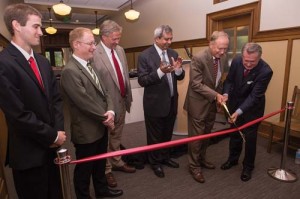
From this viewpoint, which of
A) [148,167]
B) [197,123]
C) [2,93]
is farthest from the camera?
[148,167]

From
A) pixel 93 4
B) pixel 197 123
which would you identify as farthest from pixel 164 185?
pixel 93 4

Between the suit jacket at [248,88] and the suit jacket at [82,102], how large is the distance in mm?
1415

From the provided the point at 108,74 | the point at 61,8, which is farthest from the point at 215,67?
the point at 61,8

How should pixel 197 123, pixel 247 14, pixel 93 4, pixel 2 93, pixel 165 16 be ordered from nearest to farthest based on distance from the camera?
pixel 2 93, pixel 197 123, pixel 247 14, pixel 165 16, pixel 93 4

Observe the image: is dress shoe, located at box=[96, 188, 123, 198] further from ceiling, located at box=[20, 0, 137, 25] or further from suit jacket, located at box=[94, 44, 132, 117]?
ceiling, located at box=[20, 0, 137, 25]

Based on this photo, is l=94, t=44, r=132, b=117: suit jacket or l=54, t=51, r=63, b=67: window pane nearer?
l=94, t=44, r=132, b=117: suit jacket

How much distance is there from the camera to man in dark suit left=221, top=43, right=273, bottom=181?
2139mm

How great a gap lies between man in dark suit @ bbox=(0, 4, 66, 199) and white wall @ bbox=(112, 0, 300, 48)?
10.8ft

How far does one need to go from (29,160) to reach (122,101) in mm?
1138

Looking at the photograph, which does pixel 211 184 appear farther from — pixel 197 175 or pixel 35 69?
pixel 35 69

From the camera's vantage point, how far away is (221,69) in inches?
92.1

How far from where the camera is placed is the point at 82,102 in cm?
157

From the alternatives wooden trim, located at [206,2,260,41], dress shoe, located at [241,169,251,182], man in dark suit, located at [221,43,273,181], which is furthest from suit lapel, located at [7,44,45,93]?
wooden trim, located at [206,2,260,41]

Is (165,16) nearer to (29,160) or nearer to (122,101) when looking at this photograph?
(122,101)
